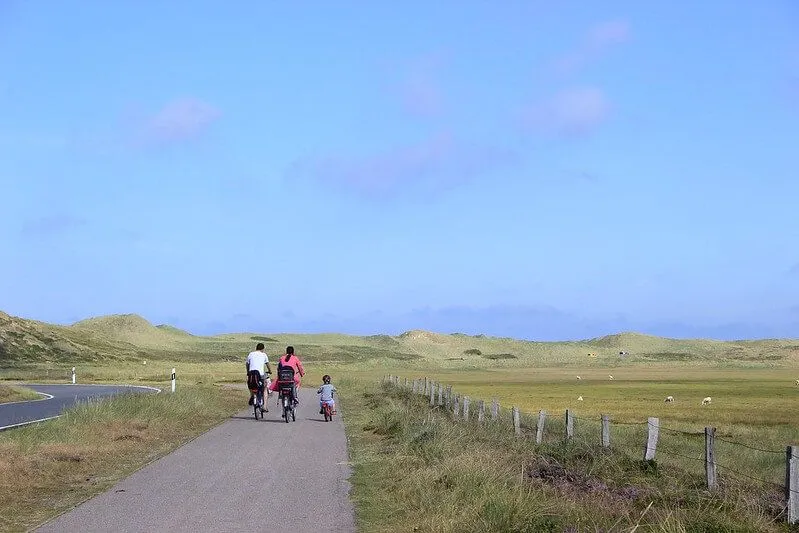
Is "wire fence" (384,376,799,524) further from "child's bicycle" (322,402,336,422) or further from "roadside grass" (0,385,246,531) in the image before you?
"roadside grass" (0,385,246,531)

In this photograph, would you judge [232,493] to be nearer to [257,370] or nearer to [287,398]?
[287,398]

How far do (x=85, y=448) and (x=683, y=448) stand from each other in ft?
48.7

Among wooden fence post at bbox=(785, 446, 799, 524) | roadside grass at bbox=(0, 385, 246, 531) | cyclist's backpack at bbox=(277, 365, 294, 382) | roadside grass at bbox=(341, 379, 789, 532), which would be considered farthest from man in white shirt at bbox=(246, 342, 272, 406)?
wooden fence post at bbox=(785, 446, 799, 524)

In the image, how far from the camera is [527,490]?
11.9 meters

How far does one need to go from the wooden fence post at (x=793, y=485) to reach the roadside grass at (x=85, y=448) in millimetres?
9014

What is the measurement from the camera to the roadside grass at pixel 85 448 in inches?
482

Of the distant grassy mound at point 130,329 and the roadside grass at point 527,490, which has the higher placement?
the distant grassy mound at point 130,329

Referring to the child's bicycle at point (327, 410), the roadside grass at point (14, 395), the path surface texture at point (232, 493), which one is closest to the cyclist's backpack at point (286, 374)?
the child's bicycle at point (327, 410)

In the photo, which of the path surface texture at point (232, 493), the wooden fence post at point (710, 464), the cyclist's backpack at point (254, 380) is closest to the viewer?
the path surface texture at point (232, 493)

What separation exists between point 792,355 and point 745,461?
435 ft

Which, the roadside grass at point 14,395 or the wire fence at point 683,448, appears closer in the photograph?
the wire fence at point 683,448

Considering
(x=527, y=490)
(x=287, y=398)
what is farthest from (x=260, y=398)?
(x=527, y=490)

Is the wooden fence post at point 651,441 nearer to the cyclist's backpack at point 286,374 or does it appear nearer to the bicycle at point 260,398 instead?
the cyclist's backpack at point 286,374

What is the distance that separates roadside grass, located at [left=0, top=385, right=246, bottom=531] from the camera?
40.1 feet
